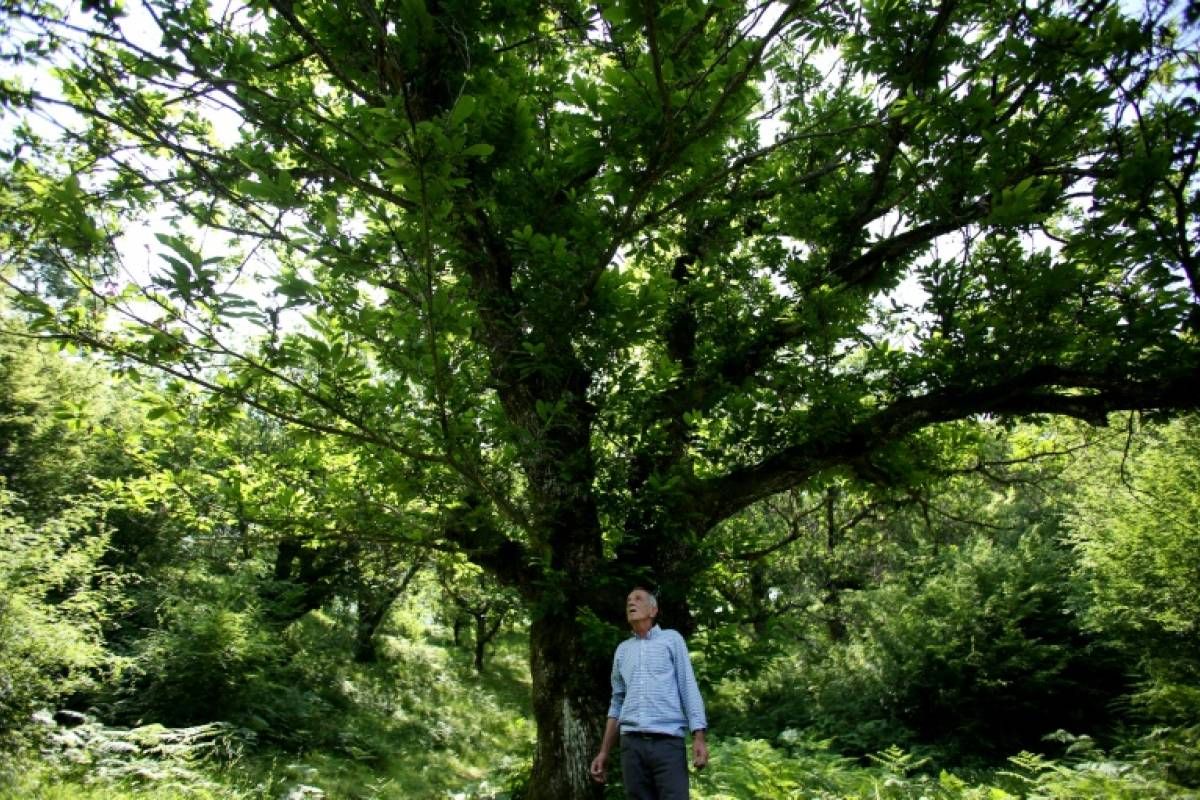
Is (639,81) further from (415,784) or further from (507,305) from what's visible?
(415,784)

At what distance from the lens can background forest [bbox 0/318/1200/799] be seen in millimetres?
4742

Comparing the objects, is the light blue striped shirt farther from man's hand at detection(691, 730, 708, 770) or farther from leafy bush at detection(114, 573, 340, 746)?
leafy bush at detection(114, 573, 340, 746)

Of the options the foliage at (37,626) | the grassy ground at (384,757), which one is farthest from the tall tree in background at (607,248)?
the foliage at (37,626)

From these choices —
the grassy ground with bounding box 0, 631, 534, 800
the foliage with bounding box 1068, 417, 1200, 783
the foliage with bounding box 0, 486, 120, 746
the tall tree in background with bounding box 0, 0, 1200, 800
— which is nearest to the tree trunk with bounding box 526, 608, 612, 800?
the tall tree in background with bounding box 0, 0, 1200, 800

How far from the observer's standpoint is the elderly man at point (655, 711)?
3.59 metres

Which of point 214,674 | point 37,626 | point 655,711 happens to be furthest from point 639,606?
point 214,674

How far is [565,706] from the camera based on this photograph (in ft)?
14.3

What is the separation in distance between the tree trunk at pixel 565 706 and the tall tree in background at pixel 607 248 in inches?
0.8

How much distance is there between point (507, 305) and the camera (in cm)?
399

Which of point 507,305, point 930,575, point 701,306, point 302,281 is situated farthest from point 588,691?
point 930,575

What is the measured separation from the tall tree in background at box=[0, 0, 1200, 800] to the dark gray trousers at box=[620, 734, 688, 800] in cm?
61

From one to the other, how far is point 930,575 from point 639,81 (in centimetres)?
1370

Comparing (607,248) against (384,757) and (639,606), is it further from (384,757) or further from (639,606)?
(384,757)

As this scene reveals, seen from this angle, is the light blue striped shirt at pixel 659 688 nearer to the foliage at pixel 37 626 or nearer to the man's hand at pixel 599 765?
the man's hand at pixel 599 765
